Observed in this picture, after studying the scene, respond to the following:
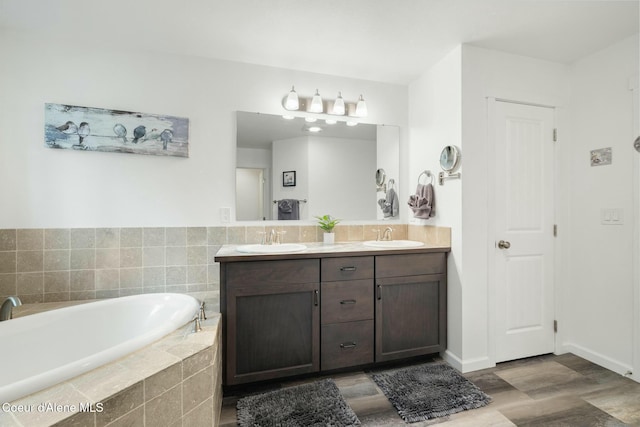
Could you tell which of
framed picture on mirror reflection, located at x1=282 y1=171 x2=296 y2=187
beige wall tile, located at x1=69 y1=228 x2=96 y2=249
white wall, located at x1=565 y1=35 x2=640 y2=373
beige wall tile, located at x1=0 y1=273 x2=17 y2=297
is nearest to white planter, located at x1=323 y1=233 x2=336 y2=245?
framed picture on mirror reflection, located at x1=282 y1=171 x2=296 y2=187

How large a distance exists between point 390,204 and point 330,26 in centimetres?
155

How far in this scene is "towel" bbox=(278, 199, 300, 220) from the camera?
2508 millimetres

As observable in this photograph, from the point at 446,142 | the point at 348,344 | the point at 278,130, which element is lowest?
the point at 348,344

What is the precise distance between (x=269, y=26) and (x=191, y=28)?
1.72ft

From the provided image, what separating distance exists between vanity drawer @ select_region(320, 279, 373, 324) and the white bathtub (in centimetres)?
82

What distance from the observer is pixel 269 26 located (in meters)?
1.92

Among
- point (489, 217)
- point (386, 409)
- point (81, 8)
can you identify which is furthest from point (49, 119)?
point (489, 217)

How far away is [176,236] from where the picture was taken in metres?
2.24

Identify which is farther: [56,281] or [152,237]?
[152,237]

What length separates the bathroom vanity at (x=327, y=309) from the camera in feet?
6.01

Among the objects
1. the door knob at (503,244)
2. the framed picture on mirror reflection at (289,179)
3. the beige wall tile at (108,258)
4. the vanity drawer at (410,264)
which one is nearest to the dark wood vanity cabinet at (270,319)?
the vanity drawer at (410,264)

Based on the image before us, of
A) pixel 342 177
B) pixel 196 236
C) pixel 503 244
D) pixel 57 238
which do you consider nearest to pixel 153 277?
pixel 196 236

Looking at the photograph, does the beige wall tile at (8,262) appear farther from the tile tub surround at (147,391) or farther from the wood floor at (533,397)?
the wood floor at (533,397)

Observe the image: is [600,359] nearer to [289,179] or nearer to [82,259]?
[289,179]
